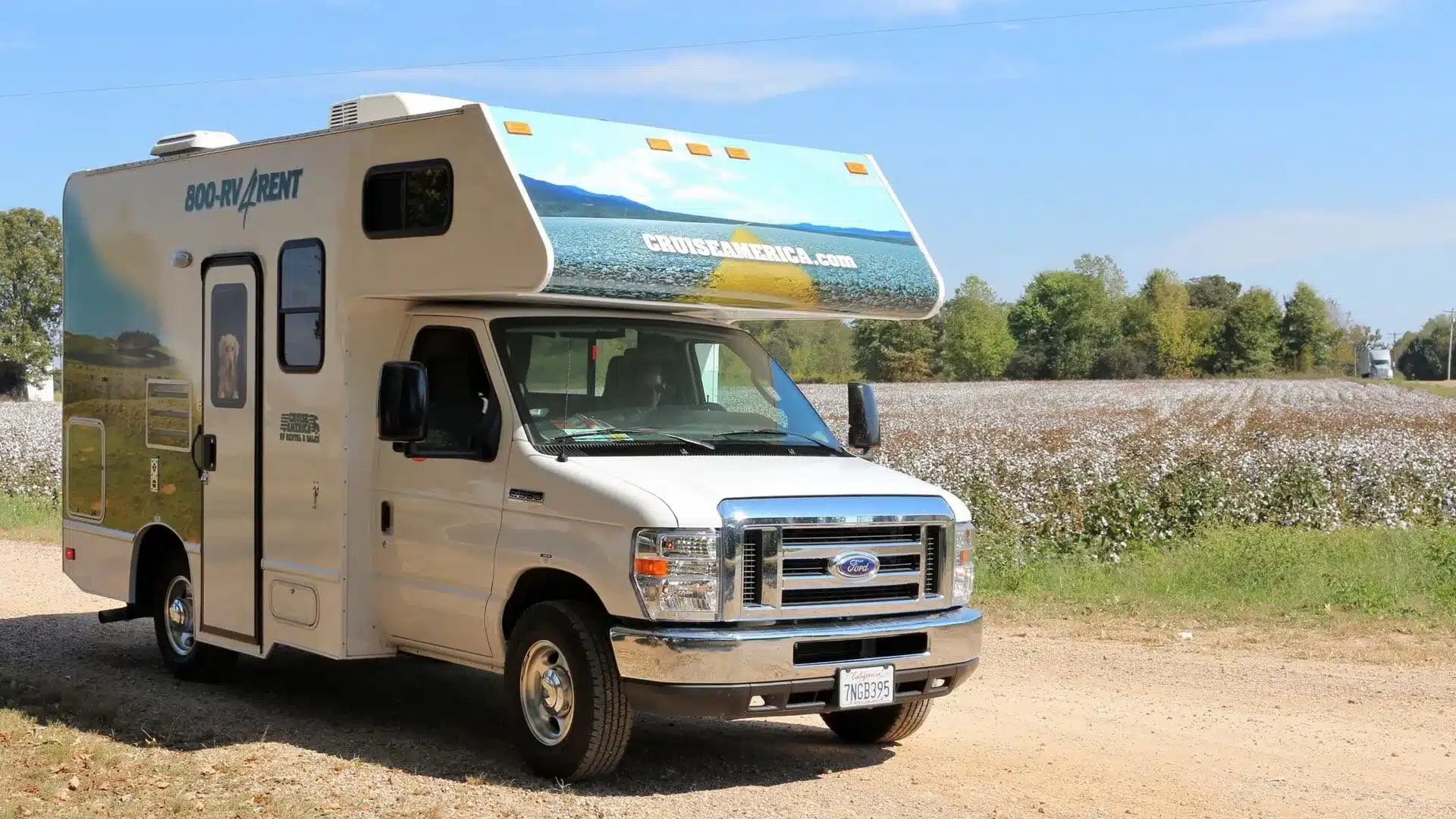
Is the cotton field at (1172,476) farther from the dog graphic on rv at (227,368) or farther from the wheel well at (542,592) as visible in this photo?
the wheel well at (542,592)

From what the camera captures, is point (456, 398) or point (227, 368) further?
point (227, 368)

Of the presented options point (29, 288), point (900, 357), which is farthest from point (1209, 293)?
point (29, 288)

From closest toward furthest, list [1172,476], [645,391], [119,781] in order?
[119,781] → [645,391] → [1172,476]

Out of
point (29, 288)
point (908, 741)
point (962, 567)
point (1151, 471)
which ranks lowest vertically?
point (908, 741)

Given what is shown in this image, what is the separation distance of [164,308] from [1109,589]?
808 centimetres

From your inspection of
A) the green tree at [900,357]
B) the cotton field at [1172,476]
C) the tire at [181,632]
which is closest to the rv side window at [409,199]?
the tire at [181,632]

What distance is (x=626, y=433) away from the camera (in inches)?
314

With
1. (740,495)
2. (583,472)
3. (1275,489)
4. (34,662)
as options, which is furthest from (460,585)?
(1275,489)

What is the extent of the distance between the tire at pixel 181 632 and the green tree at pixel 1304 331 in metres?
142

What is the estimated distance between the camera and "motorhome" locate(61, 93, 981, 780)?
23.7ft

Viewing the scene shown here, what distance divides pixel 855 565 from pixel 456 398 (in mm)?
2268

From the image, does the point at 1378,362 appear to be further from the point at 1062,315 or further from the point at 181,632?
A: the point at 181,632

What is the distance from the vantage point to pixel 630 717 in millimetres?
7320

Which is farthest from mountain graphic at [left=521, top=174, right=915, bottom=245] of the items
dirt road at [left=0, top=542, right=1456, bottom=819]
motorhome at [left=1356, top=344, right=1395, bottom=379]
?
motorhome at [left=1356, top=344, right=1395, bottom=379]
